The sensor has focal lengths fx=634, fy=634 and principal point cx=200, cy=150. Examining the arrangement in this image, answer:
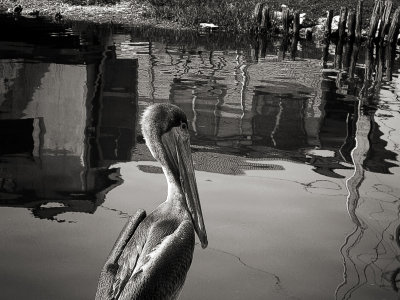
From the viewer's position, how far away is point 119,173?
629 cm

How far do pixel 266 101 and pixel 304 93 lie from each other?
1.20 metres

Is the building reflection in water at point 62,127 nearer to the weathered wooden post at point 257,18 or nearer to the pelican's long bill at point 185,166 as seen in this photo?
the pelican's long bill at point 185,166

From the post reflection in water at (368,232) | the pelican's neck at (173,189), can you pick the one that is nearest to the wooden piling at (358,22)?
the post reflection in water at (368,232)

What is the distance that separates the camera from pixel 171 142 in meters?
3.79

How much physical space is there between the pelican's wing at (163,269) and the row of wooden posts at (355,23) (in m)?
18.3

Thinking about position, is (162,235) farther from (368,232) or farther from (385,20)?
(385,20)

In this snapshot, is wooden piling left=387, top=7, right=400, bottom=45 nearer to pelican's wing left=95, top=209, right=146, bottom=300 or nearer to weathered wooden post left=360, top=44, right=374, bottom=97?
weathered wooden post left=360, top=44, right=374, bottom=97

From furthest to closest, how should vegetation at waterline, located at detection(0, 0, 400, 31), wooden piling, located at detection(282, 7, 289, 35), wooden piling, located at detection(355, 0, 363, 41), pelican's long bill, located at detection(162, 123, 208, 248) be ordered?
vegetation at waterline, located at detection(0, 0, 400, 31) < wooden piling, located at detection(282, 7, 289, 35) < wooden piling, located at detection(355, 0, 363, 41) < pelican's long bill, located at detection(162, 123, 208, 248)

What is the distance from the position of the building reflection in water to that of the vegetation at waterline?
10.7 m

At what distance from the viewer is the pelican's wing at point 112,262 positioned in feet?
9.61

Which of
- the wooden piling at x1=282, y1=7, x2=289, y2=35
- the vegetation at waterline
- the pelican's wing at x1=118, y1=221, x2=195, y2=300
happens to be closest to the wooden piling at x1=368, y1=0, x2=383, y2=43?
the wooden piling at x1=282, y1=7, x2=289, y2=35

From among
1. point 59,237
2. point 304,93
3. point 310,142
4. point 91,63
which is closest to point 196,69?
point 91,63

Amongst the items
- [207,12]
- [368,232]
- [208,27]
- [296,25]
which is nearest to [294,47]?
[296,25]

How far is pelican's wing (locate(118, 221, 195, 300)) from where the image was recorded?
2862 millimetres
